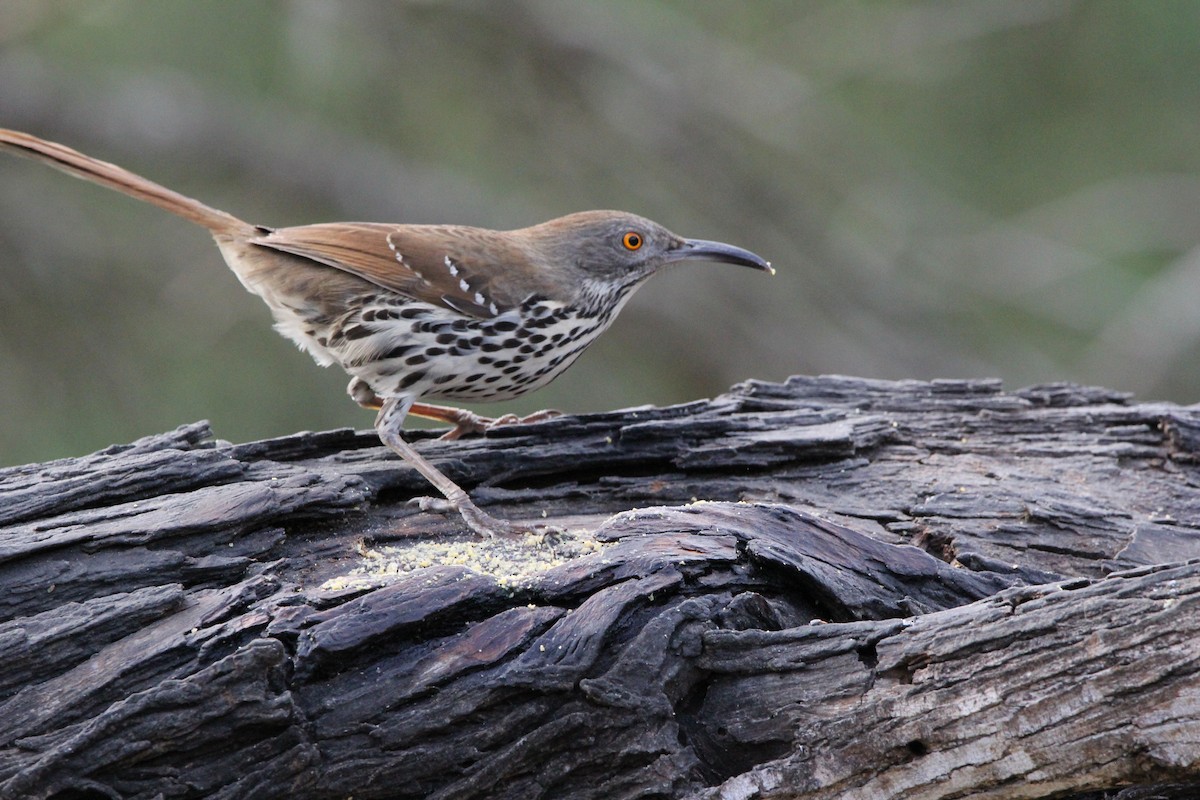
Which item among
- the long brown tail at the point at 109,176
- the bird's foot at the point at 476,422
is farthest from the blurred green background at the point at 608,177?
the bird's foot at the point at 476,422

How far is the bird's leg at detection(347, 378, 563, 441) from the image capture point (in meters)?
4.29

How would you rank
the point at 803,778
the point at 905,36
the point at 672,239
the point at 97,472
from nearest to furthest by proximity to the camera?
the point at 803,778
the point at 97,472
the point at 672,239
the point at 905,36

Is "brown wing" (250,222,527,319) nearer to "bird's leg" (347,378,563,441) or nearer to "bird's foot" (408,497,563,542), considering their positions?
"bird's leg" (347,378,563,441)

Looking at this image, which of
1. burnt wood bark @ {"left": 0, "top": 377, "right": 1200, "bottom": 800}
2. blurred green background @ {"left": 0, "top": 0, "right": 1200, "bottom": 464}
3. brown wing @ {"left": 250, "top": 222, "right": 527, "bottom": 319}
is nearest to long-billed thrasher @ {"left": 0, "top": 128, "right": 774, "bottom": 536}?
brown wing @ {"left": 250, "top": 222, "right": 527, "bottom": 319}

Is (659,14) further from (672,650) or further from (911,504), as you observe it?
(672,650)

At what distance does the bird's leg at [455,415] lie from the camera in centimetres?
429

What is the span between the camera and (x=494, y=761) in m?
2.52

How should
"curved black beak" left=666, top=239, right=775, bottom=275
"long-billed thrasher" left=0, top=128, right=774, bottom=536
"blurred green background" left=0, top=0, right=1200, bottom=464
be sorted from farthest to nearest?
"blurred green background" left=0, top=0, right=1200, bottom=464 < "curved black beak" left=666, top=239, right=775, bottom=275 < "long-billed thrasher" left=0, top=128, right=774, bottom=536

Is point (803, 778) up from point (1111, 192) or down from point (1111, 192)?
down

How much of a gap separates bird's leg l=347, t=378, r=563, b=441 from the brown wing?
415 millimetres

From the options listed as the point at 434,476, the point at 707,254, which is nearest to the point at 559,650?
the point at 434,476

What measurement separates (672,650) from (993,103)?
8.38 m

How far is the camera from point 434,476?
3.62m

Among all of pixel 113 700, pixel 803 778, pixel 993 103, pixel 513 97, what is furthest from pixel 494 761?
pixel 993 103
